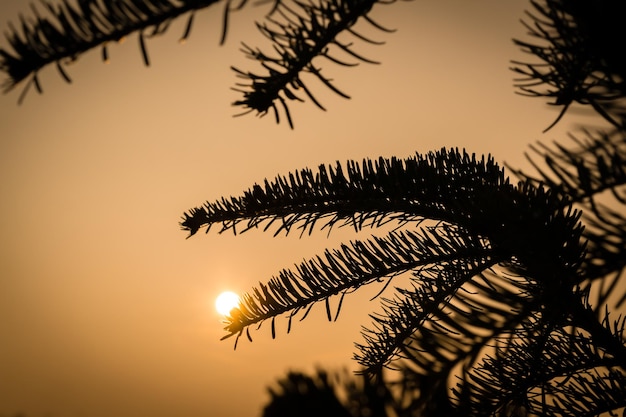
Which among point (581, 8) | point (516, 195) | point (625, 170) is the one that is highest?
point (581, 8)

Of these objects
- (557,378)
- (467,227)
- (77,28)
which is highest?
(77,28)

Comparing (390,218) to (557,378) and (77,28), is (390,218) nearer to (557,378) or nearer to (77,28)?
(557,378)

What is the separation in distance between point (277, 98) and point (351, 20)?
0.64 feet

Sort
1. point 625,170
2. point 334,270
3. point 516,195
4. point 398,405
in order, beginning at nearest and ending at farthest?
point 398,405 < point 625,170 < point 516,195 < point 334,270

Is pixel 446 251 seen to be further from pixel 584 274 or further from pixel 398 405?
pixel 398 405

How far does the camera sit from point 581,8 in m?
0.61

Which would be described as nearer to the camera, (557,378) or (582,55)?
(582,55)

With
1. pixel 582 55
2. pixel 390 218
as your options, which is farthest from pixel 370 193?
pixel 582 55

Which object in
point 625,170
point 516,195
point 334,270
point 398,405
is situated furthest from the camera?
point 334,270

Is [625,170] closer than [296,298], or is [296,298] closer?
[625,170]

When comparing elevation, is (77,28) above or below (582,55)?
above

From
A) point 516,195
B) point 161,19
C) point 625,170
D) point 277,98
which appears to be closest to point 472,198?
point 516,195

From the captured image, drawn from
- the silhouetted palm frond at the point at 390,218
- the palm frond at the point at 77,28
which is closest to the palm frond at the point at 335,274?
the silhouetted palm frond at the point at 390,218

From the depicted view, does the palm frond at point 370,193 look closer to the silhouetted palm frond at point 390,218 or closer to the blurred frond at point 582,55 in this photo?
the silhouetted palm frond at point 390,218
